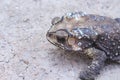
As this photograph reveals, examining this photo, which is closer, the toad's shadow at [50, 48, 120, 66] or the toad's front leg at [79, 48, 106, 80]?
the toad's front leg at [79, 48, 106, 80]

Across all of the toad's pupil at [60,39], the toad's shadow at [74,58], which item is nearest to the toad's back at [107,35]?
the toad's shadow at [74,58]

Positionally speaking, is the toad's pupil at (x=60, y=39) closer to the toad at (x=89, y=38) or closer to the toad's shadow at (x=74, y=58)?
the toad at (x=89, y=38)

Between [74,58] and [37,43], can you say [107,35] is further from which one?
[37,43]

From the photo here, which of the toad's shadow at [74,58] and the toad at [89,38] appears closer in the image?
the toad at [89,38]

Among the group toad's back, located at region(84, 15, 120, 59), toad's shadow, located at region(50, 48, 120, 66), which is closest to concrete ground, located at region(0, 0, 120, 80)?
toad's shadow, located at region(50, 48, 120, 66)

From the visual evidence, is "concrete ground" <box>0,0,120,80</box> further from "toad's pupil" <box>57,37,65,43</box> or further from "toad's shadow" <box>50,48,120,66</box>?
"toad's pupil" <box>57,37,65,43</box>

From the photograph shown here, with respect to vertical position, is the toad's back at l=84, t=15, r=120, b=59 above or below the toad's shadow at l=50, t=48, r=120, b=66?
above
